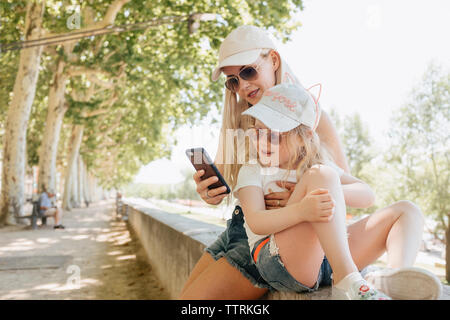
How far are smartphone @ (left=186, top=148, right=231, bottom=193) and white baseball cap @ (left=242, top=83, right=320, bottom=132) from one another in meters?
0.29

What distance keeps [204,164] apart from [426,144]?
3483 cm

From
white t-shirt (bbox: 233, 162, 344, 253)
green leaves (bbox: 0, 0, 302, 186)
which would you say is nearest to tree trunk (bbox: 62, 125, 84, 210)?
green leaves (bbox: 0, 0, 302, 186)

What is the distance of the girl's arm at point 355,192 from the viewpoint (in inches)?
83.4

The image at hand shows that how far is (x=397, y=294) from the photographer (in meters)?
1.60

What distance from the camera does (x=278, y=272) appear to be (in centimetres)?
189

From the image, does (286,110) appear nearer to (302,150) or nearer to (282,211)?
(302,150)

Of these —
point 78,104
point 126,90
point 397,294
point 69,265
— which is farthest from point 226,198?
point 126,90

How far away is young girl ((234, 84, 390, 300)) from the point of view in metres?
1.71

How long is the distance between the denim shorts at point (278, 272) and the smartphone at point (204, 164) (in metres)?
0.35

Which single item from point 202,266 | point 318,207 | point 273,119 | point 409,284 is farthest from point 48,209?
point 409,284

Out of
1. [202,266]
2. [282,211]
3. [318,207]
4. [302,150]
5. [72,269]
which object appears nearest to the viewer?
[318,207]

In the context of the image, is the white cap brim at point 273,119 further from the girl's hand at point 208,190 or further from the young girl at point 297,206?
the girl's hand at point 208,190

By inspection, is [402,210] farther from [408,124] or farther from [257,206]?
[408,124]

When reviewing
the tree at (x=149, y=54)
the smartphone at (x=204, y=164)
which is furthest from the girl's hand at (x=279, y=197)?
the tree at (x=149, y=54)
